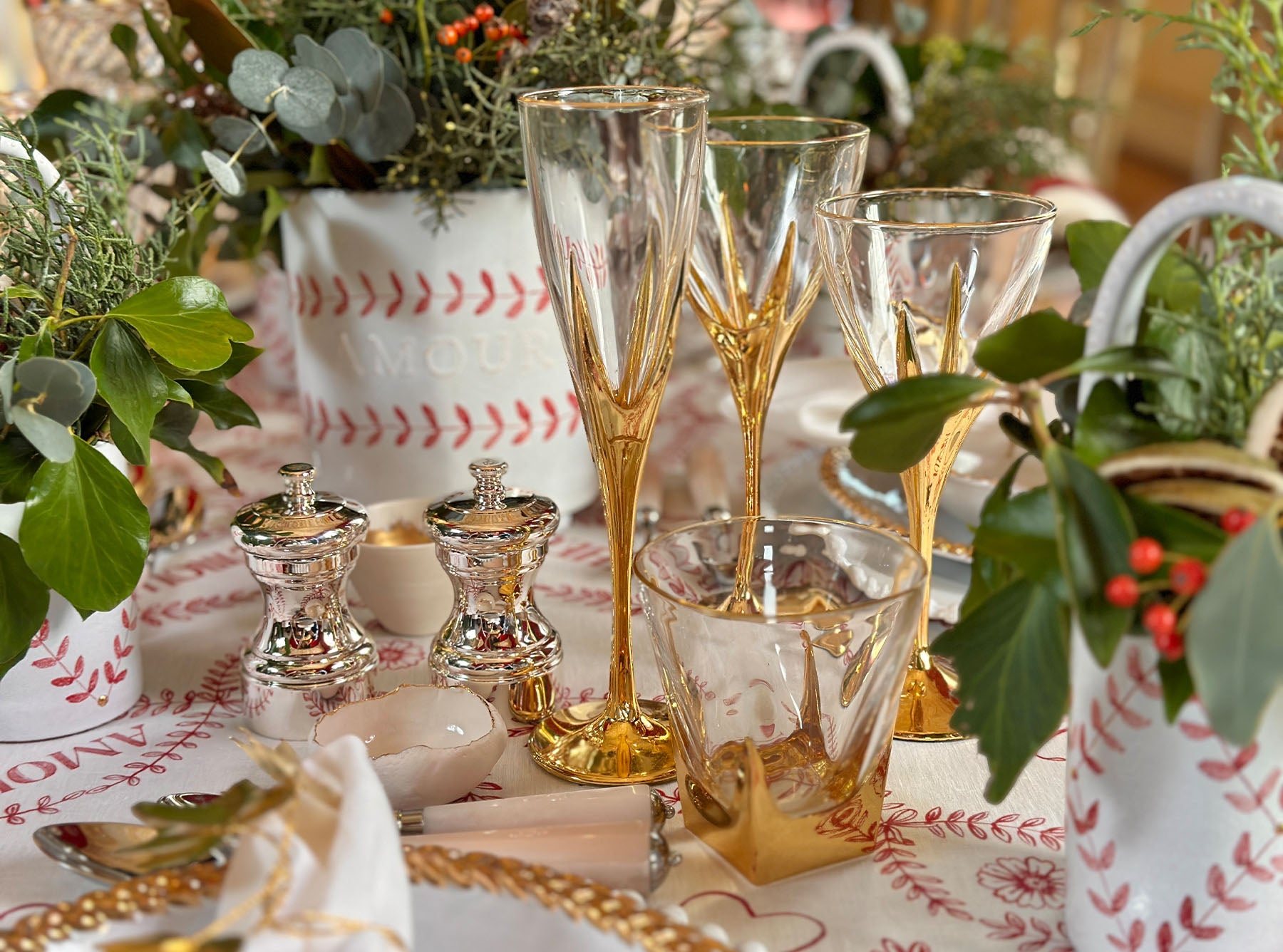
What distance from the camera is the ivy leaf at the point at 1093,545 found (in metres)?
0.29

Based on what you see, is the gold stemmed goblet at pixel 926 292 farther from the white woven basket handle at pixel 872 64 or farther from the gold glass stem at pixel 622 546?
the white woven basket handle at pixel 872 64

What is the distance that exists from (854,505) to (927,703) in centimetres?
17

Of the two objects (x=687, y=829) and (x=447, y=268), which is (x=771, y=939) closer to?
(x=687, y=829)

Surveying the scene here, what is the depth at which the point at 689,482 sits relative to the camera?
716mm

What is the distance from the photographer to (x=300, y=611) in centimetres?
47

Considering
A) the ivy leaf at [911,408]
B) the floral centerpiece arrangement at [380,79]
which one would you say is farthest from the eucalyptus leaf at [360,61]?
the ivy leaf at [911,408]

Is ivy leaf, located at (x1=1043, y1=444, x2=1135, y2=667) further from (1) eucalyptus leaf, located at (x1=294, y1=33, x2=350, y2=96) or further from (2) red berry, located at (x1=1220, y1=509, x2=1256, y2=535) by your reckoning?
(1) eucalyptus leaf, located at (x1=294, y1=33, x2=350, y2=96)

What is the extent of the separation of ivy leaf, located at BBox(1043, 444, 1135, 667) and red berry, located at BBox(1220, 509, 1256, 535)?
0.07 ft

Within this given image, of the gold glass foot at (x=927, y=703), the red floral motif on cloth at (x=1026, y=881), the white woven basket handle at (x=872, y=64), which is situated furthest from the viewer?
the white woven basket handle at (x=872, y=64)

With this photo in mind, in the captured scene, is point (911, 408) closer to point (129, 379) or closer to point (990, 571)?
point (990, 571)

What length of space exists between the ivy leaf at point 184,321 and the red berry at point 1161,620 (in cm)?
33

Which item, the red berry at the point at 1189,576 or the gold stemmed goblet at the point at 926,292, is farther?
the gold stemmed goblet at the point at 926,292

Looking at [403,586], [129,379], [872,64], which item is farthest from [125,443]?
[872,64]

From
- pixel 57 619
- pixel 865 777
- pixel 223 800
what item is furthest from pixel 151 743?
pixel 865 777
